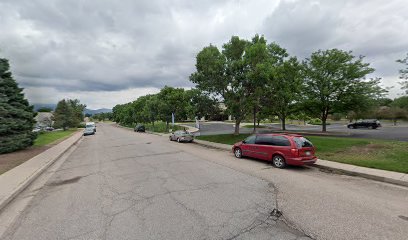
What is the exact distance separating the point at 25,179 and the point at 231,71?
16.5 meters

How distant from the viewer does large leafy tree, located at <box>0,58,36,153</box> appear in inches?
591

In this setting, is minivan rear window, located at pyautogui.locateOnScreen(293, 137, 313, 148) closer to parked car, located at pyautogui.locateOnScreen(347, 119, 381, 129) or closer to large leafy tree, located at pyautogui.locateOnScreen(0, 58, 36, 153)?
large leafy tree, located at pyautogui.locateOnScreen(0, 58, 36, 153)

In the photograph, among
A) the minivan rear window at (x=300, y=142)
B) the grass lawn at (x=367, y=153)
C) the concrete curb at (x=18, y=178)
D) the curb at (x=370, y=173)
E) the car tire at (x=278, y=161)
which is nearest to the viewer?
the concrete curb at (x=18, y=178)

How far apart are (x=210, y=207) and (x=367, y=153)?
37.7ft

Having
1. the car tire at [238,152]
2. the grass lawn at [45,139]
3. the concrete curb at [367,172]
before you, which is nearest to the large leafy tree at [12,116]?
the grass lawn at [45,139]

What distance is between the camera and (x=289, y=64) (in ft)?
83.5

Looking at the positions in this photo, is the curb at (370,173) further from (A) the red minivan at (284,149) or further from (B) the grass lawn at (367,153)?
(A) the red minivan at (284,149)

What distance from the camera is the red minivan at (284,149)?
396 inches

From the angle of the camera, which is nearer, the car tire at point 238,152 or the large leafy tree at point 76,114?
the car tire at point 238,152

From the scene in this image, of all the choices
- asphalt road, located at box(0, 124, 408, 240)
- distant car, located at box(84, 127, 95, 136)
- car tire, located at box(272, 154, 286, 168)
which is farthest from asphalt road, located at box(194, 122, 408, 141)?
distant car, located at box(84, 127, 95, 136)

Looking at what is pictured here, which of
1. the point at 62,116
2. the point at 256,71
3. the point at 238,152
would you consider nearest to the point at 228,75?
the point at 256,71

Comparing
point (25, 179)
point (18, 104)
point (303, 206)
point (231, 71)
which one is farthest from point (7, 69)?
point (303, 206)

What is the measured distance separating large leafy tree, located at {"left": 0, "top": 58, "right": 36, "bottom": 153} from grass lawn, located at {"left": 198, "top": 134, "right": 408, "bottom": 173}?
21.1 metres

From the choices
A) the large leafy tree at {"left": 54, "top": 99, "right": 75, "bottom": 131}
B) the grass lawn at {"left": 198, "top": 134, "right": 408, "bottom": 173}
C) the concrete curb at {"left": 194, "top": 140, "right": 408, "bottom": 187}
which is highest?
the large leafy tree at {"left": 54, "top": 99, "right": 75, "bottom": 131}
